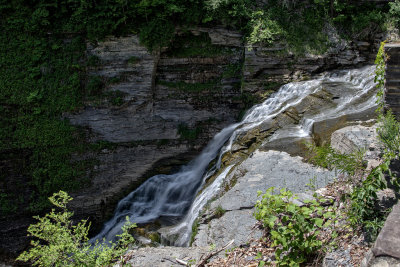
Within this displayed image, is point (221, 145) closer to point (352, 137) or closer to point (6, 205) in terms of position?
point (352, 137)

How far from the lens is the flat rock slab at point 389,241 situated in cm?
253

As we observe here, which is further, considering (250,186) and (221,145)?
(221,145)

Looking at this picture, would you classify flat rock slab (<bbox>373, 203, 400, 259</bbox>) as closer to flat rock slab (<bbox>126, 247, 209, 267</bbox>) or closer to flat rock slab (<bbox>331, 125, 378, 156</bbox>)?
flat rock slab (<bbox>126, 247, 209, 267</bbox>)

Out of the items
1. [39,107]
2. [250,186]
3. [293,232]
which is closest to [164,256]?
[293,232]

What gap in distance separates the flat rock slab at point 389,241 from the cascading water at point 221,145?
4496mm

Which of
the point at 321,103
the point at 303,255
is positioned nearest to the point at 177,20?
the point at 321,103

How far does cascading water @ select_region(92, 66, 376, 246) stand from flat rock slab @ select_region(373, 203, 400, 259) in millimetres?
4496

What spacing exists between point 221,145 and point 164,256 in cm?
583

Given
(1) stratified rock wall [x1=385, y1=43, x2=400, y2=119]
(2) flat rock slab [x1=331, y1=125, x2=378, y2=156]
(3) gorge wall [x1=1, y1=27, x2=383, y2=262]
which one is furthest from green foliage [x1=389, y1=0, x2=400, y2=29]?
(1) stratified rock wall [x1=385, y1=43, x2=400, y2=119]

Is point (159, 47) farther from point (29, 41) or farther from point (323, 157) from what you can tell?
point (323, 157)

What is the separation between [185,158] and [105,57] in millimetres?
4506

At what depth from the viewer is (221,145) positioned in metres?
10.0

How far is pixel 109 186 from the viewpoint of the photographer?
11.2 metres

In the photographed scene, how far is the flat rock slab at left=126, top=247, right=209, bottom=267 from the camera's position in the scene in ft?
14.2
